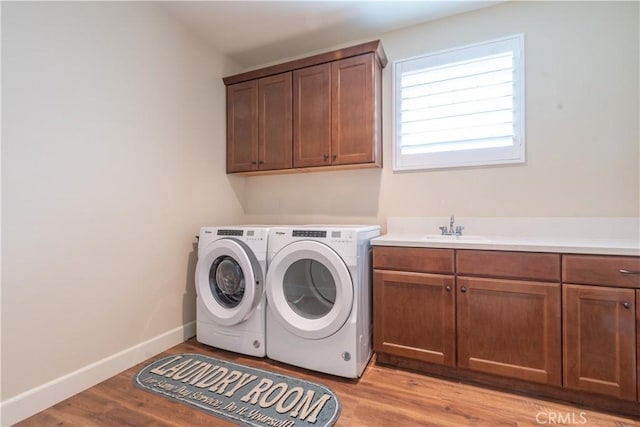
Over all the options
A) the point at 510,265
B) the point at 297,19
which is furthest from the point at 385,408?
the point at 297,19

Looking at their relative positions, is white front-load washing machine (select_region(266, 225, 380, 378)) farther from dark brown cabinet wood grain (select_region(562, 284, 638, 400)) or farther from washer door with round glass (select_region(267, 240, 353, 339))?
dark brown cabinet wood grain (select_region(562, 284, 638, 400))

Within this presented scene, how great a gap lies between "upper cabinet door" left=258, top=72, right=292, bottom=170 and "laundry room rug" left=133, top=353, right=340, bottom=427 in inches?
61.6

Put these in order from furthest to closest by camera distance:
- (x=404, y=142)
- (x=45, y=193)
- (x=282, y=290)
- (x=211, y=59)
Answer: (x=211, y=59) < (x=404, y=142) < (x=282, y=290) < (x=45, y=193)

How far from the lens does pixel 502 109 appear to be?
→ 208 centimetres

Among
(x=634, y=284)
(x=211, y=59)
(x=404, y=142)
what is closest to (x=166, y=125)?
(x=211, y=59)

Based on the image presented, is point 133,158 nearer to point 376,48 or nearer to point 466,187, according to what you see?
point 376,48

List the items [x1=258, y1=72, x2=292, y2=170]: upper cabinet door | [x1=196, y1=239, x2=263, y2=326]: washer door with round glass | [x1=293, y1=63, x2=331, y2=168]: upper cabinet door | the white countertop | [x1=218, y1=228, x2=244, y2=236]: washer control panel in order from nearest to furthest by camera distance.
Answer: the white countertop < [x1=196, y1=239, x2=263, y2=326]: washer door with round glass < [x1=218, y1=228, x2=244, y2=236]: washer control panel < [x1=293, y1=63, x2=331, y2=168]: upper cabinet door < [x1=258, y1=72, x2=292, y2=170]: upper cabinet door

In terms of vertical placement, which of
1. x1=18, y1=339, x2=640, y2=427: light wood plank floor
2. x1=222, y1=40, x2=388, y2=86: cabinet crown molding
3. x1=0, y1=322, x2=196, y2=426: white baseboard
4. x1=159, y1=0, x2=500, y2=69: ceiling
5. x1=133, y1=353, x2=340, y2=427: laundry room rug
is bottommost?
x1=18, y1=339, x2=640, y2=427: light wood plank floor

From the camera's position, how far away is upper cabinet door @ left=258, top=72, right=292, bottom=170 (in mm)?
2494

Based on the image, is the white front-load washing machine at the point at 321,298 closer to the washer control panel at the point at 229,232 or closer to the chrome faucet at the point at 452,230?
the washer control panel at the point at 229,232

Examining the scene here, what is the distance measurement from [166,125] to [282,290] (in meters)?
1.49

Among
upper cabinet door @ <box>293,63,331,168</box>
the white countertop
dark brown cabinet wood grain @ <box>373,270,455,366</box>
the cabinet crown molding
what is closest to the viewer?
the white countertop

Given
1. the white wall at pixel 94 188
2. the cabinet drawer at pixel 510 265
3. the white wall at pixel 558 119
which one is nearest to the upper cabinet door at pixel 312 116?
the white wall at pixel 558 119

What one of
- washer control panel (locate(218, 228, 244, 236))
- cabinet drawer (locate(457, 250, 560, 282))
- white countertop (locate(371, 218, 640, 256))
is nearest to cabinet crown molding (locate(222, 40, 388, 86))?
white countertop (locate(371, 218, 640, 256))
